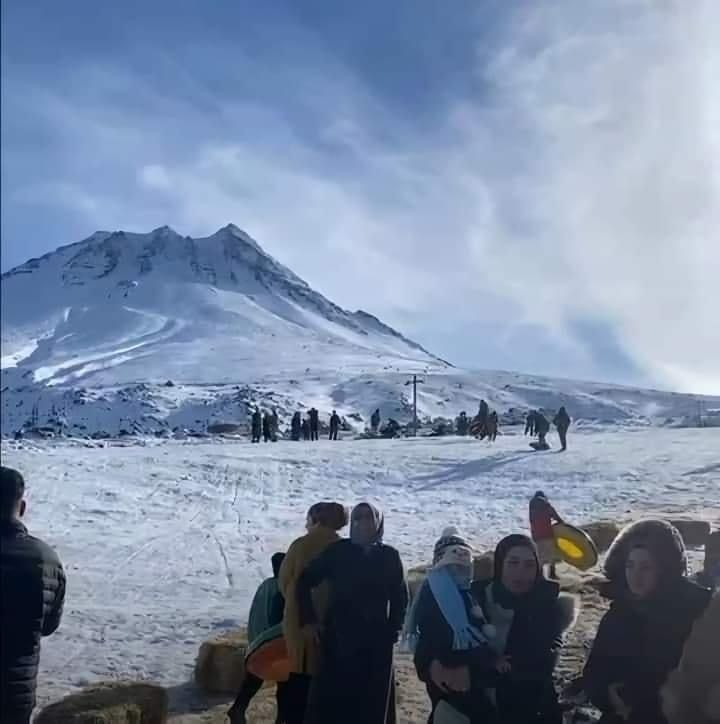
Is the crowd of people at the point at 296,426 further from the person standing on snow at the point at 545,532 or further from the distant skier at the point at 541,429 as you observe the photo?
the person standing on snow at the point at 545,532

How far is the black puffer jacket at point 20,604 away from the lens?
8.89 ft

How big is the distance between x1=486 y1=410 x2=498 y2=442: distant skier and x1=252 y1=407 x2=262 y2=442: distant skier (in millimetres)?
4588

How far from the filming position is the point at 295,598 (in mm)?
2980

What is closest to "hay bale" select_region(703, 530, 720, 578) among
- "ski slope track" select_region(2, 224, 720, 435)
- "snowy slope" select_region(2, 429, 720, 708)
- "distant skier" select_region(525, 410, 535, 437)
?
"snowy slope" select_region(2, 429, 720, 708)

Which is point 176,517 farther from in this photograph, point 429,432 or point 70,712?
point 70,712

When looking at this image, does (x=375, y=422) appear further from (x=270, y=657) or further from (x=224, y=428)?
(x=270, y=657)

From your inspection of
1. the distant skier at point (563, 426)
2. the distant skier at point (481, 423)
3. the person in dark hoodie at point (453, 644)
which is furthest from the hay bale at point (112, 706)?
the distant skier at point (481, 423)

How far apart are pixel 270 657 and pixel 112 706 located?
914 millimetres

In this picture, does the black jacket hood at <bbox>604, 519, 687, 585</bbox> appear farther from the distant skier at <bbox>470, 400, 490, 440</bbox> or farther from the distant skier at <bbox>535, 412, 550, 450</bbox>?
the distant skier at <bbox>470, 400, 490, 440</bbox>

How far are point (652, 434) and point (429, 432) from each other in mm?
3103

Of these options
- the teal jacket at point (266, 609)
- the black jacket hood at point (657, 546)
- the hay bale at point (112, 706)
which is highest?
the black jacket hood at point (657, 546)

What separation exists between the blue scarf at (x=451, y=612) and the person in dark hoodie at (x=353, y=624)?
103 mm

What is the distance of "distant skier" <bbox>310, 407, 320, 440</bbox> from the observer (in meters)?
11.3

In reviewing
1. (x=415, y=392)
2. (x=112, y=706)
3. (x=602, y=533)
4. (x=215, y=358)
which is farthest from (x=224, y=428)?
(x=215, y=358)
